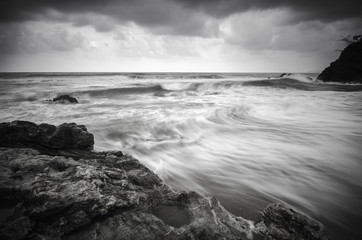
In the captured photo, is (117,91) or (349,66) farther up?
(349,66)

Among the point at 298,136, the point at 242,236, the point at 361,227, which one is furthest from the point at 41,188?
the point at 298,136

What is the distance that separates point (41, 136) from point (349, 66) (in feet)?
112

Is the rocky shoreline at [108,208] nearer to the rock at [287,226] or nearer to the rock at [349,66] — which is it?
the rock at [287,226]

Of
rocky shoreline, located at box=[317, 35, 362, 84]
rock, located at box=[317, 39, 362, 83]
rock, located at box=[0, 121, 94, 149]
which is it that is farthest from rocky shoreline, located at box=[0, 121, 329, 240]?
rock, located at box=[317, 39, 362, 83]

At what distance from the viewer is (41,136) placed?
11.7 ft

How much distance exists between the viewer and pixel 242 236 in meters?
2.24

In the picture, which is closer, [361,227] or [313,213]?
[361,227]

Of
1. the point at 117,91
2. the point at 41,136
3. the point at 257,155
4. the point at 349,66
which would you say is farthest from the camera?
the point at 349,66

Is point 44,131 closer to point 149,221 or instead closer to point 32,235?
point 32,235

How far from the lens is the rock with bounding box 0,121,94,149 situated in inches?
137

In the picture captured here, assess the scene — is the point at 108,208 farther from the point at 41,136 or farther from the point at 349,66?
the point at 349,66

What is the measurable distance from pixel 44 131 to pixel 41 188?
6.24 ft

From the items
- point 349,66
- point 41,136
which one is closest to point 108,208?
point 41,136

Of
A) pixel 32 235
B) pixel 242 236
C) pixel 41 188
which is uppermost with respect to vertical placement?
pixel 41 188
